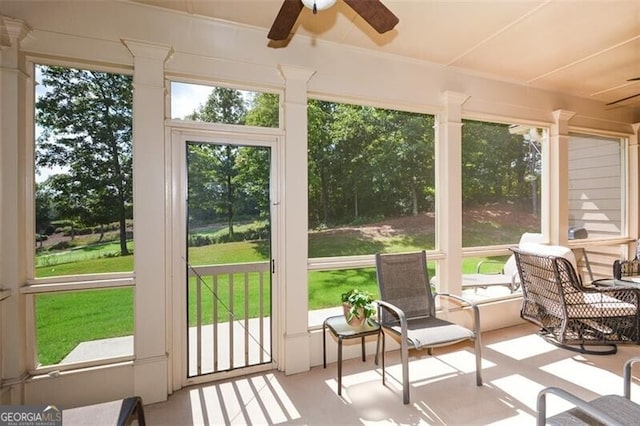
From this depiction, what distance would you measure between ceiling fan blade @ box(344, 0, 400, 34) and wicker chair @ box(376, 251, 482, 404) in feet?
5.94

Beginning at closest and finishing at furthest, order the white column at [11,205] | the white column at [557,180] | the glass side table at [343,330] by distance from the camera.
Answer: the white column at [11,205], the glass side table at [343,330], the white column at [557,180]

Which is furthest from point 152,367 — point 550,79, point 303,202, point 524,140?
point 550,79

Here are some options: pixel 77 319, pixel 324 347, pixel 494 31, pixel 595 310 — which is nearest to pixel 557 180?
pixel 595 310

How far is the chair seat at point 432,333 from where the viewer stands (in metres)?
2.22

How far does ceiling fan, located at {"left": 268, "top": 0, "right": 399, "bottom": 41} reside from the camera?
4.73 feet

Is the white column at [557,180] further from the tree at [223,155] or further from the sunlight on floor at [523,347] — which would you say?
the tree at [223,155]

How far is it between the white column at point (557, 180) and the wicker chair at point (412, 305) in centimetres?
208

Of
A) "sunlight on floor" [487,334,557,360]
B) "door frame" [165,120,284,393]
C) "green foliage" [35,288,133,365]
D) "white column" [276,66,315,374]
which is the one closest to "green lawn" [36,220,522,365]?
"green foliage" [35,288,133,365]

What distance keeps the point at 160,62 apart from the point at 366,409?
290 centimetres

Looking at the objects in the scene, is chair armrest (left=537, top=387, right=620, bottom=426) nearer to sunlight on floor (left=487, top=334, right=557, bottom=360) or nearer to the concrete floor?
the concrete floor

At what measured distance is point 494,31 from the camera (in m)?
2.63

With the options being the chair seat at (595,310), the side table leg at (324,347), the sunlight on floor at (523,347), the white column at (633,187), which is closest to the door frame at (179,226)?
the side table leg at (324,347)

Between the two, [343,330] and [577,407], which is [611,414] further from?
[343,330]

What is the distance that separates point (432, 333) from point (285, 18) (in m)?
2.33
